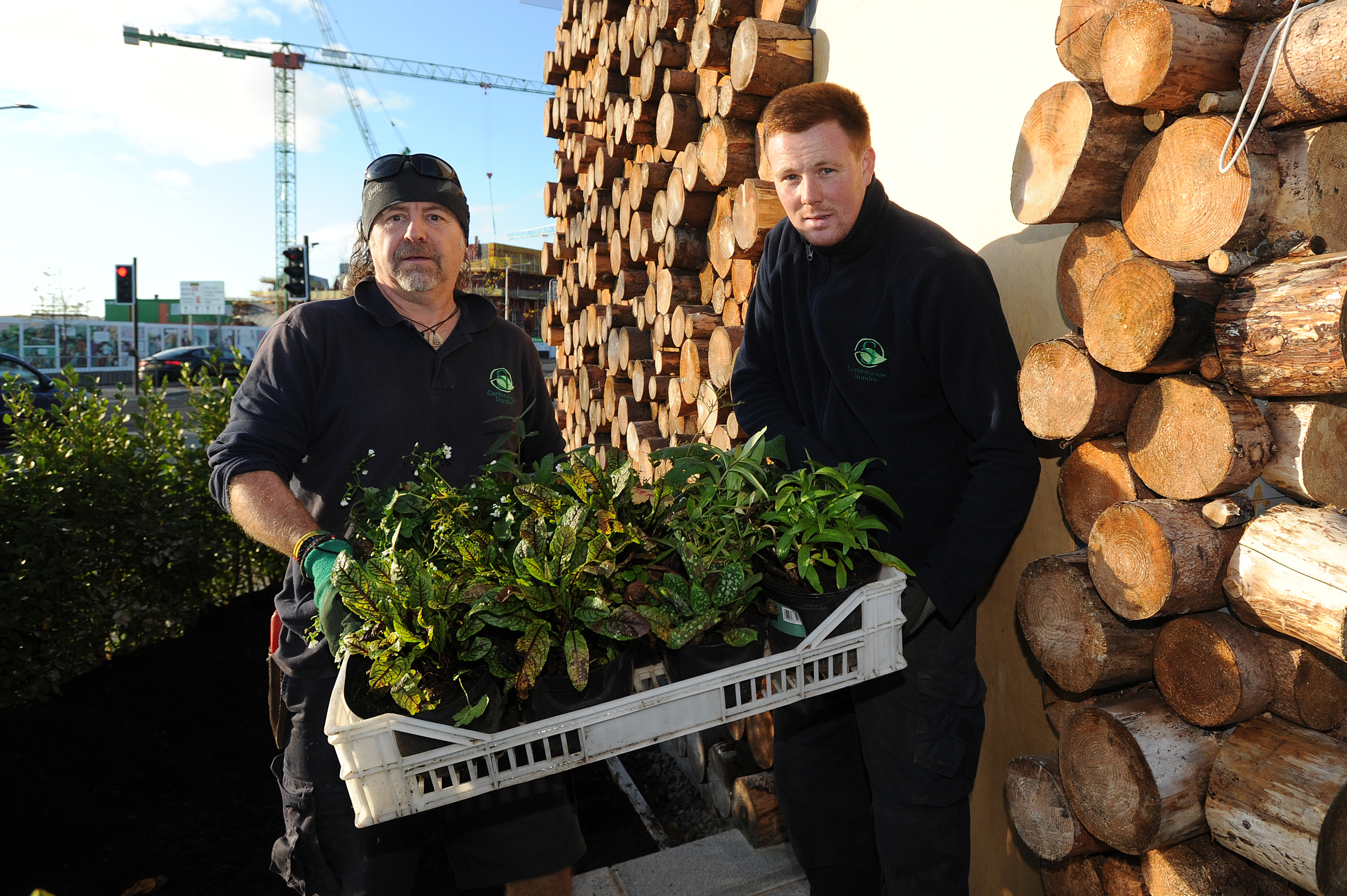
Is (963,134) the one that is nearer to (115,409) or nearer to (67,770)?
→ (67,770)

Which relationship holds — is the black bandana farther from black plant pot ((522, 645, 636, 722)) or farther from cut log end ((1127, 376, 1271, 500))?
cut log end ((1127, 376, 1271, 500))

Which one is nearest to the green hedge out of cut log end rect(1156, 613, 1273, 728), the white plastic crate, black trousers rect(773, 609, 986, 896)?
the white plastic crate

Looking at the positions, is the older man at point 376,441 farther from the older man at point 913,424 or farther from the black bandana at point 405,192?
the older man at point 913,424

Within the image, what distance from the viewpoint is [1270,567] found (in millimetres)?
1363

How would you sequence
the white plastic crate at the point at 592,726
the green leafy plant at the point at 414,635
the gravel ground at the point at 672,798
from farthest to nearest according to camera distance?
the gravel ground at the point at 672,798, the green leafy plant at the point at 414,635, the white plastic crate at the point at 592,726

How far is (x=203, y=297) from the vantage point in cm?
2605

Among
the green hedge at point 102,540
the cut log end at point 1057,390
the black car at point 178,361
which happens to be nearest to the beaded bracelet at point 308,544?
the cut log end at point 1057,390

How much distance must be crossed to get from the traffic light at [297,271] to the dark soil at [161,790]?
13.6 meters

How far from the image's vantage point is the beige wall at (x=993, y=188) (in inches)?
80.2

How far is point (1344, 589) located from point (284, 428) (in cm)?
228

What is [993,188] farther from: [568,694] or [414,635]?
[414,635]

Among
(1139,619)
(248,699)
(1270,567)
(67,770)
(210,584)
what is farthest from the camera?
(210,584)

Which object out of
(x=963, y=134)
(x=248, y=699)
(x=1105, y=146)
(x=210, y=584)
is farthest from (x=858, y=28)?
(x=210, y=584)

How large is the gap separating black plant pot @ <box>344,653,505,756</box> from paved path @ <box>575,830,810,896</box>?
68.9 inches
